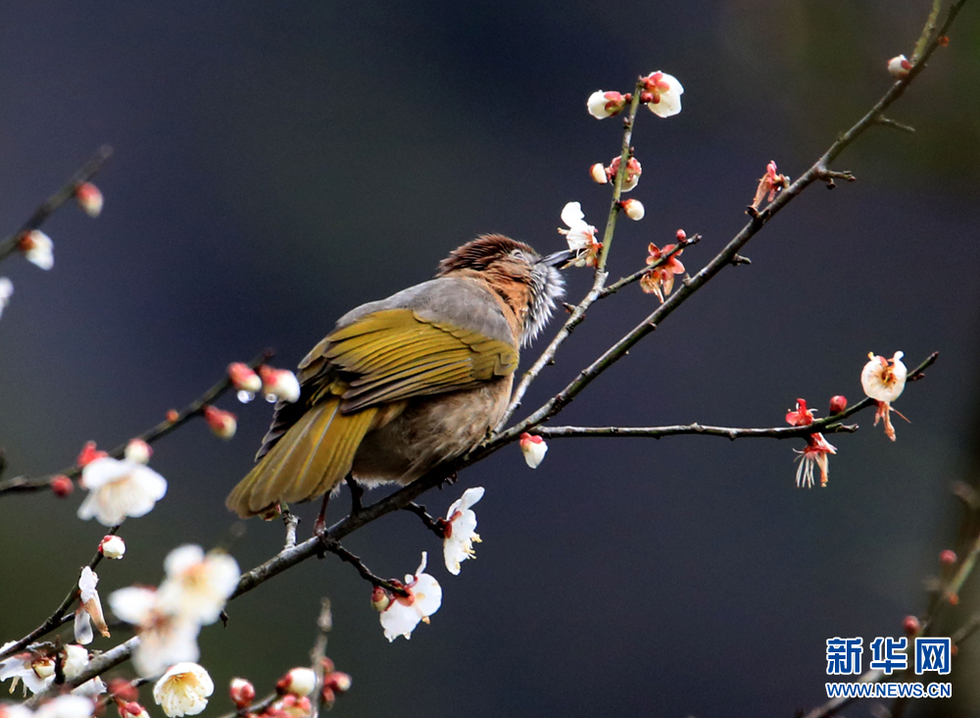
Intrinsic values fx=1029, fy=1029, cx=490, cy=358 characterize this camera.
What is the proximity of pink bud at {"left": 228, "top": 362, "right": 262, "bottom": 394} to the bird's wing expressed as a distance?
1085 millimetres

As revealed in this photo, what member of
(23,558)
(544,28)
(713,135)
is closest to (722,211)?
(713,135)

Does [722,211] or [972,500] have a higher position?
[722,211]

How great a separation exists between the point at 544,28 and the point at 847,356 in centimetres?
573

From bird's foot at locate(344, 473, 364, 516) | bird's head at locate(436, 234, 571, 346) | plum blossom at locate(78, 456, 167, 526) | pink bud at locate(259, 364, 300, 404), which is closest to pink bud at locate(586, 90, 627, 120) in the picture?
bird's foot at locate(344, 473, 364, 516)

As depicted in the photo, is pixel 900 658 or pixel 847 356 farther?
pixel 847 356

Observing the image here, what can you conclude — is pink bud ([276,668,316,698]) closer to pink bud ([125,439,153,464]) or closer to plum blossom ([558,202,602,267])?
pink bud ([125,439,153,464])

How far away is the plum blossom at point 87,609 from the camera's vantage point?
1.82m

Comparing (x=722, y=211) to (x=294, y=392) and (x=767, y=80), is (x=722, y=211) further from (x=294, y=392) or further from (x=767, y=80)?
(x=294, y=392)

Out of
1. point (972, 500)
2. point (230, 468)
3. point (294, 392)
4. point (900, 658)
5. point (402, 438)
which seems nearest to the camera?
point (294, 392)

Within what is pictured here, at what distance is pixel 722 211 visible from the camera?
36.0 ft

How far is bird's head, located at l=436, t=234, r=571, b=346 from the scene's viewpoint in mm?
3738

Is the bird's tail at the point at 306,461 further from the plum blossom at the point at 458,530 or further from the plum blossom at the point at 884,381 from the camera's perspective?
the plum blossom at the point at 884,381

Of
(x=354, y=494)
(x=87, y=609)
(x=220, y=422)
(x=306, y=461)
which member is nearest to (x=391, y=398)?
(x=354, y=494)

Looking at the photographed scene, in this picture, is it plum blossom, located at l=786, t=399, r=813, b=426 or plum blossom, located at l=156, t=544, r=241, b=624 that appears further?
plum blossom, located at l=786, t=399, r=813, b=426
